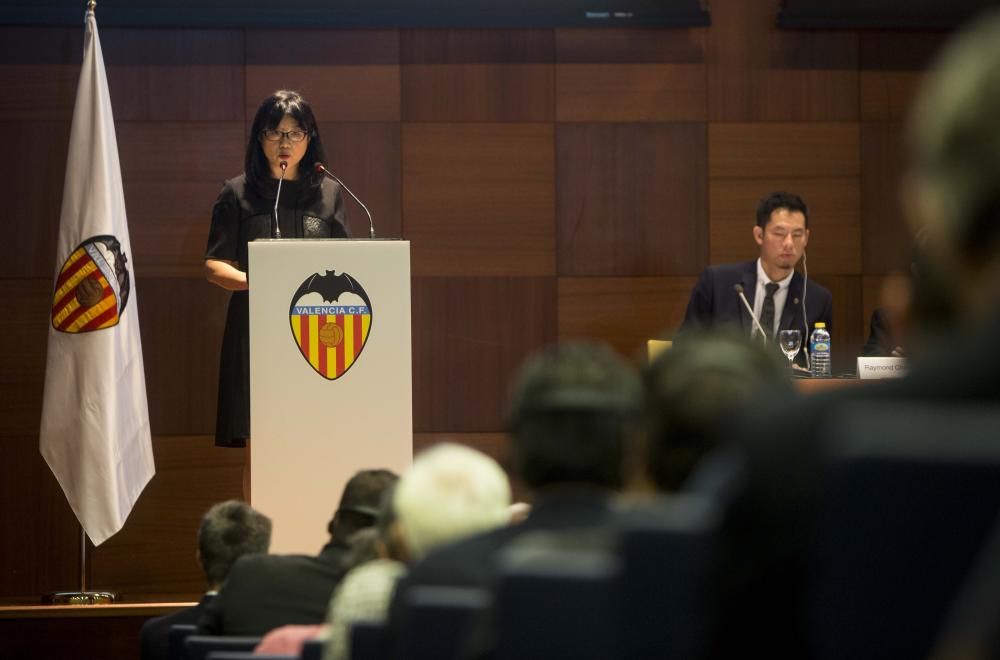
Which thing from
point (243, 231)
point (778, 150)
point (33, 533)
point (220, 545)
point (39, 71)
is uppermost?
Answer: point (39, 71)

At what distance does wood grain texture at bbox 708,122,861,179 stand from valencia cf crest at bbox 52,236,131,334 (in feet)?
10.4

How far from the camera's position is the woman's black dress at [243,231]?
5805mm

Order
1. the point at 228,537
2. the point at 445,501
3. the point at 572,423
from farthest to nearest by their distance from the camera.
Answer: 1. the point at 228,537
2. the point at 445,501
3. the point at 572,423

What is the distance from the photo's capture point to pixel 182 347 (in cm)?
725

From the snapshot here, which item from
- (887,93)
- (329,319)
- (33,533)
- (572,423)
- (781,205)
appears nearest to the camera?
(572,423)

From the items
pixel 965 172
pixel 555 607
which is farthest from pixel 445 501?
pixel 965 172

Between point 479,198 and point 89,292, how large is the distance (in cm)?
214

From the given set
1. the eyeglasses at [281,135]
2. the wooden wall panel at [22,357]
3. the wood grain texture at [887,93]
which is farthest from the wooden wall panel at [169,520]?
the wood grain texture at [887,93]

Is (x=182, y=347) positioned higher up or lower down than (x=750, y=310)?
lower down

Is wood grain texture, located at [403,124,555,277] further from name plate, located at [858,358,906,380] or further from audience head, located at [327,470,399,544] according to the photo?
audience head, located at [327,470,399,544]

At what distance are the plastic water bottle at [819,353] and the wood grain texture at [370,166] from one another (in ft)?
7.95

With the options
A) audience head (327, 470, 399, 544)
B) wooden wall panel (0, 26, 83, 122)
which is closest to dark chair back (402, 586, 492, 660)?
audience head (327, 470, 399, 544)

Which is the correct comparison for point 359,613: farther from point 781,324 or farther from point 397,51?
point 397,51

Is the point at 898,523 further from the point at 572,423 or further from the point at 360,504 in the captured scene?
the point at 360,504
